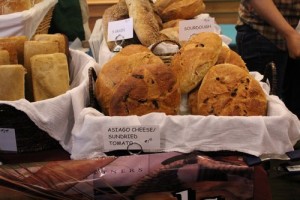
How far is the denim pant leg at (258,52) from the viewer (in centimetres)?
195

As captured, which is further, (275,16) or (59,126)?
(275,16)

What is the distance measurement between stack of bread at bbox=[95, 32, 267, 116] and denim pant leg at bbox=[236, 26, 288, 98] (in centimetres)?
93

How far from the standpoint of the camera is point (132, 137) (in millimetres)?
921

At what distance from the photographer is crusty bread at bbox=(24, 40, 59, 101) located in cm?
117

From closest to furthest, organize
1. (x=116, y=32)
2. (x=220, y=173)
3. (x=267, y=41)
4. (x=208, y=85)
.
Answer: (x=220, y=173), (x=208, y=85), (x=116, y=32), (x=267, y=41)

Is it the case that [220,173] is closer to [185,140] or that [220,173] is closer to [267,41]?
[185,140]

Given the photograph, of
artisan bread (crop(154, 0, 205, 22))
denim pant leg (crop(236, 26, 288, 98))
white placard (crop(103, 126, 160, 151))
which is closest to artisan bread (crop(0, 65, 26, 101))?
white placard (crop(103, 126, 160, 151))

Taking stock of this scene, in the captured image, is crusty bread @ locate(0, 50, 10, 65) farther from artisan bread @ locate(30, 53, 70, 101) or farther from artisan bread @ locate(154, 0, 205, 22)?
artisan bread @ locate(154, 0, 205, 22)

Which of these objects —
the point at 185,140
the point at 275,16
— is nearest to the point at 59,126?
the point at 185,140

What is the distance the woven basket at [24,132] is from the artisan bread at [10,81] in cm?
8

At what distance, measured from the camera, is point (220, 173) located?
33.2 inches

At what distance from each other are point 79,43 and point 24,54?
100 cm

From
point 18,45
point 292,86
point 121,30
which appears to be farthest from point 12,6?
point 292,86

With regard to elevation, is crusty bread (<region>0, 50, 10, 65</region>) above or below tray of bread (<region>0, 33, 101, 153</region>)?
above
